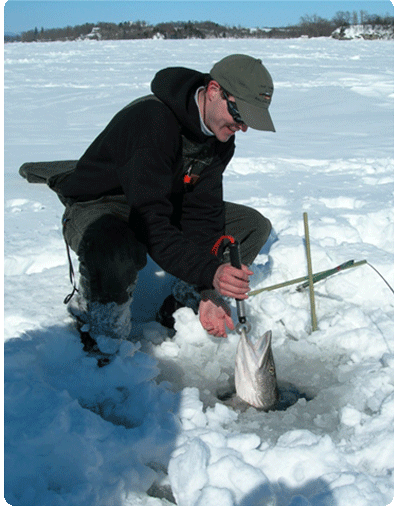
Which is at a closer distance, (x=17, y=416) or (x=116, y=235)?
(x=17, y=416)

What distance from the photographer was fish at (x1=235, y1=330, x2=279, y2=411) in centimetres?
213

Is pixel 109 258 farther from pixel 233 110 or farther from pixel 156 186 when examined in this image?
pixel 233 110

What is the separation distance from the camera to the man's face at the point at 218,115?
2.29m

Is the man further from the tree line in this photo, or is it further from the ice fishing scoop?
the tree line

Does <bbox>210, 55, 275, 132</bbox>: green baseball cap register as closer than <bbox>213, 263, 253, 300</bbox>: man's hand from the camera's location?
No

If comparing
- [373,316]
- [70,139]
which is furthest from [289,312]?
[70,139]

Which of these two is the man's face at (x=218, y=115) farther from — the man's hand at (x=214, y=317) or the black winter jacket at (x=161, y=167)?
the man's hand at (x=214, y=317)

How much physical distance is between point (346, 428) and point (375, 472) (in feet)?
0.75

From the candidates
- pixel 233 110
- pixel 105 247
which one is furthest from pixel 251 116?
pixel 105 247

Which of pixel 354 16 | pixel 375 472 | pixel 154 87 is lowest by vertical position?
pixel 375 472

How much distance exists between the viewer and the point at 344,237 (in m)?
3.67

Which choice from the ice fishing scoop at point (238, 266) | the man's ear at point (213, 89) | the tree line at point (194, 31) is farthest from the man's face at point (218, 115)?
the tree line at point (194, 31)

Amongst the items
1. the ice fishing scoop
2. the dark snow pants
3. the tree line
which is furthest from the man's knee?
the tree line

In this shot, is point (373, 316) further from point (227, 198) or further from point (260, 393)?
point (227, 198)
